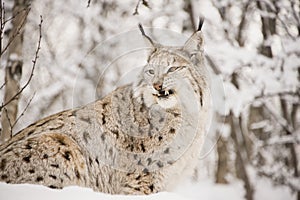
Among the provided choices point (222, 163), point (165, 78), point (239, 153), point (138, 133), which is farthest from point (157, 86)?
point (222, 163)

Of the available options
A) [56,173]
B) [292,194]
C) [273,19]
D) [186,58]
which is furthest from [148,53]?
[292,194]

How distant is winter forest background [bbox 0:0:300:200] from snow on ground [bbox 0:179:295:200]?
1 centimetres

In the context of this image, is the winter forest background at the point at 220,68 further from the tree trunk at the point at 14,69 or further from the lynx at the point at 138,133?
the lynx at the point at 138,133

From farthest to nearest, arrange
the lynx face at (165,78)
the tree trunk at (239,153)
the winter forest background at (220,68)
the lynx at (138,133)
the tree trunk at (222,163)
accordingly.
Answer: the tree trunk at (222,163) < the tree trunk at (239,153) < the winter forest background at (220,68) < the lynx face at (165,78) < the lynx at (138,133)

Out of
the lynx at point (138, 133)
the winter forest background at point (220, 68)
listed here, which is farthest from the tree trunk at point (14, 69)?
the lynx at point (138, 133)

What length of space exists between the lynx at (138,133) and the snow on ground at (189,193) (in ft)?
0.47

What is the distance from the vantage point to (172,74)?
5.75ft

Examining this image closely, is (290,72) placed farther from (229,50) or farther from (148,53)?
(148,53)

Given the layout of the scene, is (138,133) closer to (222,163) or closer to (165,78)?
(165,78)

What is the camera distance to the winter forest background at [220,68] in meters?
2.97

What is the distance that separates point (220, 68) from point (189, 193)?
88 centimetres

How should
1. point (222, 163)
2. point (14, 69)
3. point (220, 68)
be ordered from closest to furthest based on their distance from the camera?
point (14, 69), point (220, 68), point (222, 163)

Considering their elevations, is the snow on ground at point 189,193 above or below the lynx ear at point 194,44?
below

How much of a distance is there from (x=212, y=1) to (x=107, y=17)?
0.72 metres
